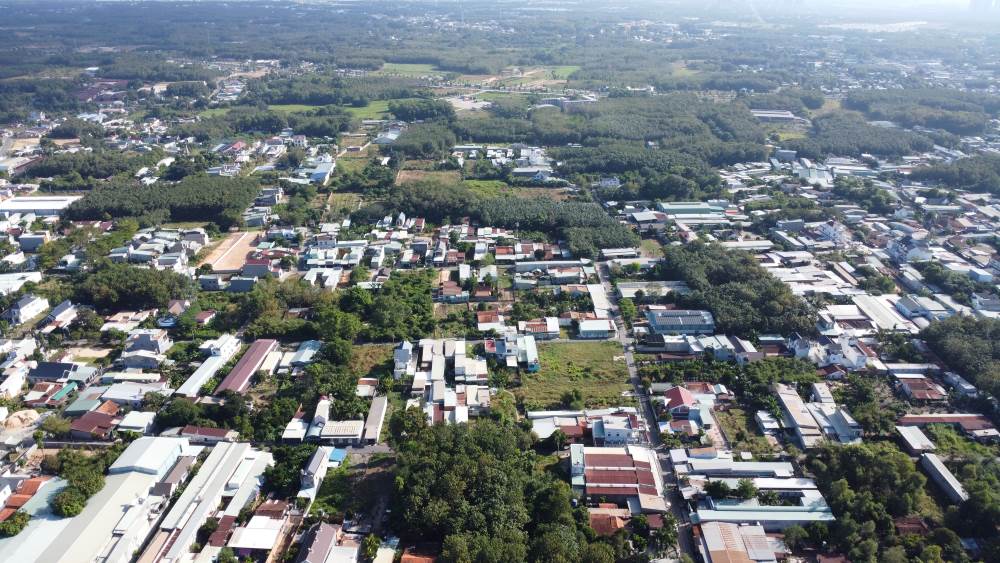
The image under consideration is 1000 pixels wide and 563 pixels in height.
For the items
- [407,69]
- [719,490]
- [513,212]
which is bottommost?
[719,490]

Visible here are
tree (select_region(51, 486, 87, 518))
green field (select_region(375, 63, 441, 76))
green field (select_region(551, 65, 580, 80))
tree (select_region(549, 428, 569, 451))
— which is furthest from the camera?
green field (select_region(375, 63, 441, 76))

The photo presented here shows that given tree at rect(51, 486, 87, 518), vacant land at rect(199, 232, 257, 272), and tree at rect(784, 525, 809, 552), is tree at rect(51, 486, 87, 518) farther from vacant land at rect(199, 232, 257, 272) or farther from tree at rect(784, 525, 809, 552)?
tree at rect(784, 525, 809, 552)

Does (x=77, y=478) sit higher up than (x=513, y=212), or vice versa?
(x=77, y=478)

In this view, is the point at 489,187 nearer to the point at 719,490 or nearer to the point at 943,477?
the point at 719,490

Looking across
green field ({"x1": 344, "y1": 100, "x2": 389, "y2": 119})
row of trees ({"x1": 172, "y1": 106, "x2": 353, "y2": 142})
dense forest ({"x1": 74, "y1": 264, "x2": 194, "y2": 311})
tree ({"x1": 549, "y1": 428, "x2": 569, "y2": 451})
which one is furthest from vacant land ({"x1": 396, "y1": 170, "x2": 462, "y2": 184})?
tree ({"x1": 549, "y1": 428, "x2": 569, "y2": 451})

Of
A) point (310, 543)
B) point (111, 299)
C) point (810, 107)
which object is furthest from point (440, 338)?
point (810, 107)

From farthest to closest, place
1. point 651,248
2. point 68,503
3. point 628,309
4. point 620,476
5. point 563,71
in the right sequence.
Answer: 1. point 563,71
2. point 651,248
3. point 628,309
4. point 620,476
5. point 68,503

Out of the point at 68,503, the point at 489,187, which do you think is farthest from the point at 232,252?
the point at 68,503
